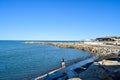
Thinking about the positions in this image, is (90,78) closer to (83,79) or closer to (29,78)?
(83,79)

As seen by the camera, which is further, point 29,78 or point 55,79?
point 29,78

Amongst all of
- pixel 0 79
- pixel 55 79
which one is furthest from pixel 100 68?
pixel 0 79

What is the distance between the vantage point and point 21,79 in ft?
83.0

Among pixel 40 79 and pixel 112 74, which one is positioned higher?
pixel 112 74

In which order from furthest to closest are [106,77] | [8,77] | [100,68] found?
[8,77] < [100,68] < [106,77]

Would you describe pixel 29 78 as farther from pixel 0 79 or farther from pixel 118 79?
pixel 118 79

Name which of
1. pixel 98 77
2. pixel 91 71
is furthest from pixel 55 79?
pixel 98 77

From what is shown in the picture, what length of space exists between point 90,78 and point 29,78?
38.8 feet

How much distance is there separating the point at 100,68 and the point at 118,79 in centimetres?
213

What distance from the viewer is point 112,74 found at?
1469 cm

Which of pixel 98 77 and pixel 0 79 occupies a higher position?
pixel 98 77

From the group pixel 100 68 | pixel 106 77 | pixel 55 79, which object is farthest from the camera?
pixel 55 79

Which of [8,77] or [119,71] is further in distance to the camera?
[8,77]

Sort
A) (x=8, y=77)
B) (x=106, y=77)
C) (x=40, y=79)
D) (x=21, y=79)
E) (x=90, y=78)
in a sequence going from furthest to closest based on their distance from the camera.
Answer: (x=8, y=77) → (x=21, y=79) → (x=40, y=79) → (x=90, y=78) → (x=106, y=77)
